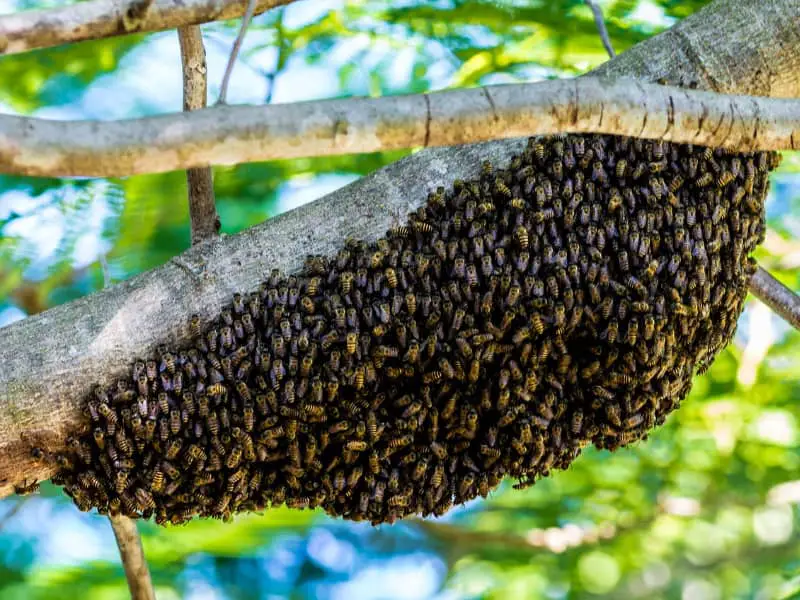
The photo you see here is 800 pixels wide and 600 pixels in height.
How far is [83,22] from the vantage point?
3.42 metres

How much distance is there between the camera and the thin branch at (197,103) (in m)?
4.85

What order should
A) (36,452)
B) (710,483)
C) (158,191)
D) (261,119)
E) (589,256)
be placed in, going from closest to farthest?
(261,119)
(36,452)
(589,256)
(158,191)
(710,483)

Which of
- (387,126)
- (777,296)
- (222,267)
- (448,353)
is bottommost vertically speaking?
(777,296)

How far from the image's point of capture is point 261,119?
10.0ft

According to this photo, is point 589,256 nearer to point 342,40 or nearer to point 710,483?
point 342,40

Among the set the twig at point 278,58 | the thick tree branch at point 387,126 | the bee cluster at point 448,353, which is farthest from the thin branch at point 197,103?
the twig at point 278,58

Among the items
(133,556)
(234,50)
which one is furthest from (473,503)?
(234,50)

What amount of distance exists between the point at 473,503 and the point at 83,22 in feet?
25.7

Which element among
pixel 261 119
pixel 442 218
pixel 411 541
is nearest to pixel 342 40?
pixel 442 218

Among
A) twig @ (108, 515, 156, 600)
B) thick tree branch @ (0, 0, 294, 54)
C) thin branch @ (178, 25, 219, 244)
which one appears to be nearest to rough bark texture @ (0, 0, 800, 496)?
thin branch @ (178, 25, 219, 244)

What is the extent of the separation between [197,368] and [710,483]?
20.9 ft

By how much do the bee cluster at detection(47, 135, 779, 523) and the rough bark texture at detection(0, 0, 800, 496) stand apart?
0.33 ft

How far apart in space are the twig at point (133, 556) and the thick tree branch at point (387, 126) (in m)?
3.27

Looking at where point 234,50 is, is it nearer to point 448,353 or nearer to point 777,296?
point 448,353
